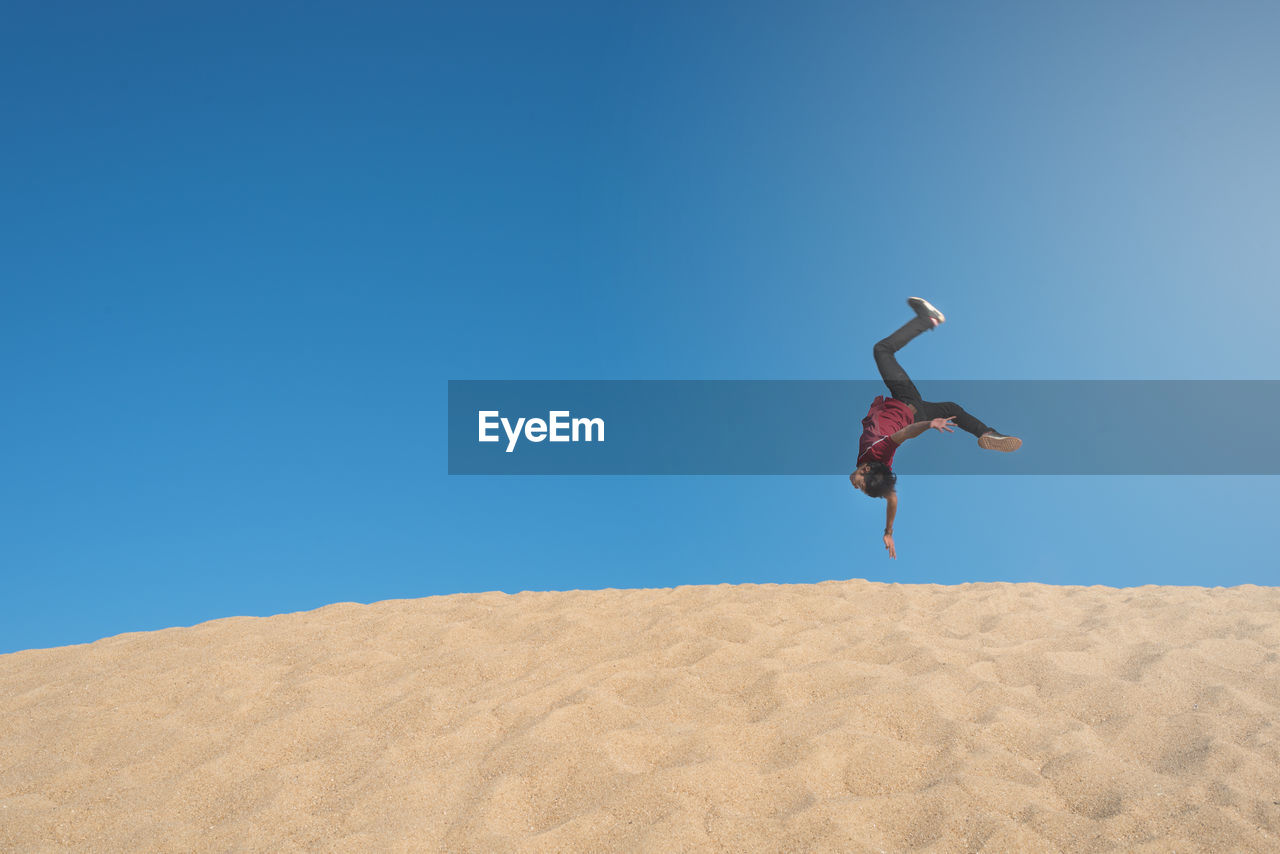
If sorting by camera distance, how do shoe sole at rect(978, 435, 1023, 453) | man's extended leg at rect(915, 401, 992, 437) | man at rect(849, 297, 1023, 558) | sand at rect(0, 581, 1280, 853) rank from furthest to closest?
man at rect(849, 297, 1023, 558), man's extended leg at rect(915, 401, 992, 437), shoe sole at rect(978, 435, 1023, 453), sand at rect(0, 581, 1280, 853)

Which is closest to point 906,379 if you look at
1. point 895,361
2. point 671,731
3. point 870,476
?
point 895,361

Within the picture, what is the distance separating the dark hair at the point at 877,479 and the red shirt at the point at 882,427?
5cm

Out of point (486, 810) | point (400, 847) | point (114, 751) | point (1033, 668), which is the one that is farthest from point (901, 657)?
point (114, 751)

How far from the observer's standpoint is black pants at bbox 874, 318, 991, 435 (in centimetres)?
602

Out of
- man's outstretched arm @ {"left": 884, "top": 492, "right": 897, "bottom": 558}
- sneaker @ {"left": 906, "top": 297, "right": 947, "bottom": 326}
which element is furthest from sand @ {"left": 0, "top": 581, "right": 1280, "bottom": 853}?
sneaker @ {"left": 906, "top": 297, "right": 947, "bottom": 326}

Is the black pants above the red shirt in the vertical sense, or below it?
above

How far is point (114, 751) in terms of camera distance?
183 inches

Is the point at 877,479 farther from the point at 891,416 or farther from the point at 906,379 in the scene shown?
the point at 906,379

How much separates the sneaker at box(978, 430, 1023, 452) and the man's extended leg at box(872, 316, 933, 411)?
0.67 metres

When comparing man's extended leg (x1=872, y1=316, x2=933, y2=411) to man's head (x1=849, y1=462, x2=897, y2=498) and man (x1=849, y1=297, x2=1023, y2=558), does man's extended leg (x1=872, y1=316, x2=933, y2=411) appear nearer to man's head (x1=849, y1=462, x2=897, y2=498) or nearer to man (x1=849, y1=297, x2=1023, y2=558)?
man (x1=849, y1=297, x2=1023, y2=558)

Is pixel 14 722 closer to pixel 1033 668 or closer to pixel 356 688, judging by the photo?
pixel 356 688

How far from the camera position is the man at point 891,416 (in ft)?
19.4

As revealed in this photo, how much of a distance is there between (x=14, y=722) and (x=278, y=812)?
2719 millimetres

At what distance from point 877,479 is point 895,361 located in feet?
3.17
